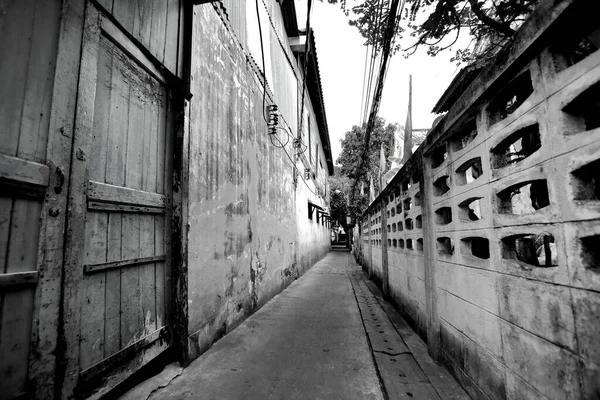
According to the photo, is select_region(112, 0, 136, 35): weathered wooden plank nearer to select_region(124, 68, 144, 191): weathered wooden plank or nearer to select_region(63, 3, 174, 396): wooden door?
select_region(63, 3, 174, 396): wooden door

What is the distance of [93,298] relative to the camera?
1.82 m

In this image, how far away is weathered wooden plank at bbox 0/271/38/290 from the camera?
1320mm

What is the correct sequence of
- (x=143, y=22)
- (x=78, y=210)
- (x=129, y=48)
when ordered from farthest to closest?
(x=143, y=22), (x=129, y=48), (x=78, y=210)

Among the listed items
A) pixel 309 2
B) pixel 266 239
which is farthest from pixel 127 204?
pixel 309 2

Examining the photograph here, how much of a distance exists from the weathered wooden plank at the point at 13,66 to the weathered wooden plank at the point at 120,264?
81cm

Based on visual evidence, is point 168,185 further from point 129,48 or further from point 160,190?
point 129,48

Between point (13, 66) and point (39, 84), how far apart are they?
13 centimetres

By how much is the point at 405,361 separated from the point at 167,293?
8.06ft

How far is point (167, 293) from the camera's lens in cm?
256

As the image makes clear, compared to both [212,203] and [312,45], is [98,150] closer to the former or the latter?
[212,203]

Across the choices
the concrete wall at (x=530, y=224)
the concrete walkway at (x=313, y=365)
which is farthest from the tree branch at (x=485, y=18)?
the concrete walkway at (x=313, y=365)

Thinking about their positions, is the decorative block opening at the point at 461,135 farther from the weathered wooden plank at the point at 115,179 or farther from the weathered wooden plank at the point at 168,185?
Answer: the weathered wooden plank at the point at 115,179

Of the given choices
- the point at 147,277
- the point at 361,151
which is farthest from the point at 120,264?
the point at 361,151

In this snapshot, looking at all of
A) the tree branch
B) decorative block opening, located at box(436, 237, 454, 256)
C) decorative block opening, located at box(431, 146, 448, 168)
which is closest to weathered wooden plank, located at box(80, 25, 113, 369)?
decorative block opening, located at box(436, 237, 454, 256)
